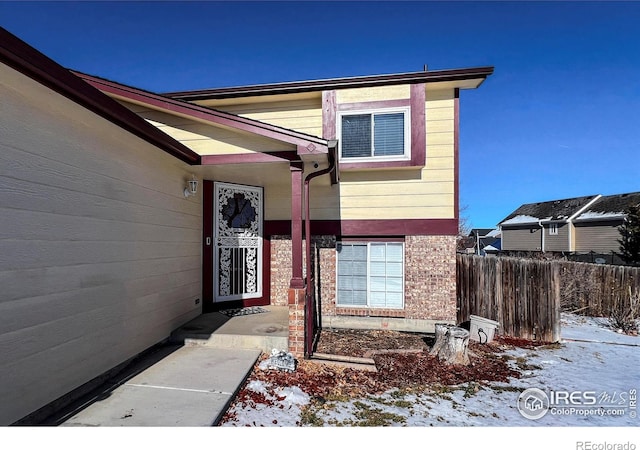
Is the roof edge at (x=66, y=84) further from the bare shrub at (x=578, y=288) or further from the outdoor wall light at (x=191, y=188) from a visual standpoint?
the bare shrub at (x=578, y=288)

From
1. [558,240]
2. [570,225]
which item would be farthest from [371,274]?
[558,240]

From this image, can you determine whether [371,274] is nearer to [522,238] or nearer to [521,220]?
[522,238]

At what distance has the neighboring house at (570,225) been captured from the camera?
1880 cm

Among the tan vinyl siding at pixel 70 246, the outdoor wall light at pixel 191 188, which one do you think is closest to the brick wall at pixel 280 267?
the outdoor wall light at pixel 191 188

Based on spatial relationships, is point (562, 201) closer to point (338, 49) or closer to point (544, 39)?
point (544, 39)

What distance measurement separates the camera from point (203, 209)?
6051 millimetres

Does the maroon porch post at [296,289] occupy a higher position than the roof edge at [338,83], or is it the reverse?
the roof edge at [338,83]

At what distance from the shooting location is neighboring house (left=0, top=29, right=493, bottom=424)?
2668 mm

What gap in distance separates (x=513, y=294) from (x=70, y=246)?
766 centimetres

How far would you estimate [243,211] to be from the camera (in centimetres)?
664

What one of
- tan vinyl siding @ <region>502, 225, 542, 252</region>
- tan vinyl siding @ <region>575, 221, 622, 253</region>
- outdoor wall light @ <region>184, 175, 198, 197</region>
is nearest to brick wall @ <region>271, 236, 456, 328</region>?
outdoor wall light @ <region>184, 175, 198, 197</region>

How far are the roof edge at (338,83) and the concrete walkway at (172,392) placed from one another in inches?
212

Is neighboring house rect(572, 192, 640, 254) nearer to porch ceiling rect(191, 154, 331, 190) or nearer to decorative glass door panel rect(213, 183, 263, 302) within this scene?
porch ceiling rect(191, 154, 331, 190)
